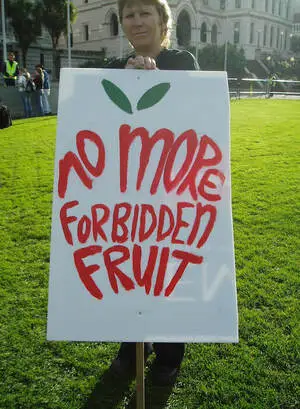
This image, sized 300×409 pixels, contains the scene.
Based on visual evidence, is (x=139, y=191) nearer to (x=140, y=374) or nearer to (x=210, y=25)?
(x=140, y=374)

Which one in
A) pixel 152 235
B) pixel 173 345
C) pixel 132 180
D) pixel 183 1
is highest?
pixel 183 1

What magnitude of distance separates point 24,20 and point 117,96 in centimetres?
3667

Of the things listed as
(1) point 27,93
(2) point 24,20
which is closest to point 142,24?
(1) point 27,93

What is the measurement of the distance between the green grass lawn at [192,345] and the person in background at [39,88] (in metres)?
10.2

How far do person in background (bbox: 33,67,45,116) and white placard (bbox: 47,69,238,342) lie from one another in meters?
13.8

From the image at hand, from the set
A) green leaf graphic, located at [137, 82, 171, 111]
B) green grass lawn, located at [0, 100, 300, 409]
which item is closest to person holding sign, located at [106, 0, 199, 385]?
green grass lawn, located at [0, 100, 300, 409]

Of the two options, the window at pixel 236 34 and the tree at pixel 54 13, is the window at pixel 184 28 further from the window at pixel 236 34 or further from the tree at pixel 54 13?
the tree at pixel 54 13

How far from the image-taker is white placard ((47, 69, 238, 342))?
1810 millimetres

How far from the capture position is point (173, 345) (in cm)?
235

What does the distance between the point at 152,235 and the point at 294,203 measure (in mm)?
3847

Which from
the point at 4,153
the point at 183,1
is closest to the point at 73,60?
the point at 183,1

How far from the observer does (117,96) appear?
1.81 meters

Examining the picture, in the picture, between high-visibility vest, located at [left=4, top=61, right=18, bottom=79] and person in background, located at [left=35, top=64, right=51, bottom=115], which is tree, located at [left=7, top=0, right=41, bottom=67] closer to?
high-visibility vest, located at [left=4, top=61, right=18, bottom=79]

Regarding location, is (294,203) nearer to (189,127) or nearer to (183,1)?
(189,127)
